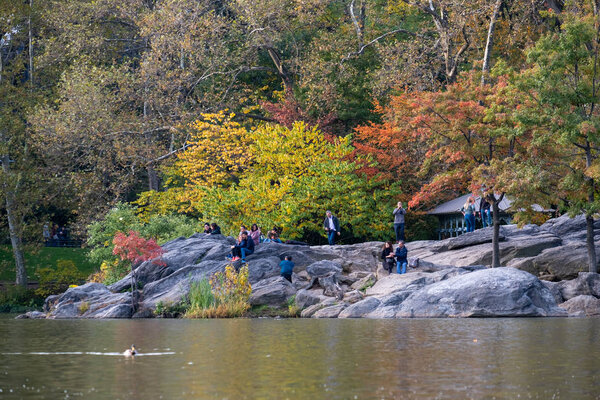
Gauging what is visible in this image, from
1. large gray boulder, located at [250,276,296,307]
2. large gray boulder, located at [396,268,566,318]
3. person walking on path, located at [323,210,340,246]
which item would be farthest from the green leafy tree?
large gray boulder, located at [250,276,296,307]

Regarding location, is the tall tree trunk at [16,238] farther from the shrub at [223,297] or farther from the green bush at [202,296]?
the shrub at [223,297]

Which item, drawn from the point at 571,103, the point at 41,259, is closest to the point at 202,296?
the point at 571,103

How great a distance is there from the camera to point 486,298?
2625cm

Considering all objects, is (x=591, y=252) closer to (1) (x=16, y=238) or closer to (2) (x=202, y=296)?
(2) (x=202, y=296)

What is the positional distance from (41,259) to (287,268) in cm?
2598

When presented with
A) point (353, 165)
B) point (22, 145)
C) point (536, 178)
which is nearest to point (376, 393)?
point (536, 178)

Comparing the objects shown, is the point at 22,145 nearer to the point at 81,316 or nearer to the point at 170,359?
the point at 81,316

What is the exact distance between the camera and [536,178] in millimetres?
29875

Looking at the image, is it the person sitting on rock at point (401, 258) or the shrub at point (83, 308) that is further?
the shrub at point (83, 308)

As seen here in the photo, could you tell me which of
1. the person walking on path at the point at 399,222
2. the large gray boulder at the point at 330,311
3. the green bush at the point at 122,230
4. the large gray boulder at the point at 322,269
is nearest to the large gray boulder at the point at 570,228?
the person walking on path at the point at 399,222

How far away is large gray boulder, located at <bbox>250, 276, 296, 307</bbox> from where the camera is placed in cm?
3039

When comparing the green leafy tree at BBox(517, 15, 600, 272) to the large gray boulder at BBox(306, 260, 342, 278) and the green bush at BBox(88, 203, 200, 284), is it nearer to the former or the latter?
the large gray boulder at BBox(306, 260, 342, 278)

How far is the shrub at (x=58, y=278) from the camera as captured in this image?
45.1 meters

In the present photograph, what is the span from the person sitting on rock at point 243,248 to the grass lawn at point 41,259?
1834 cm
